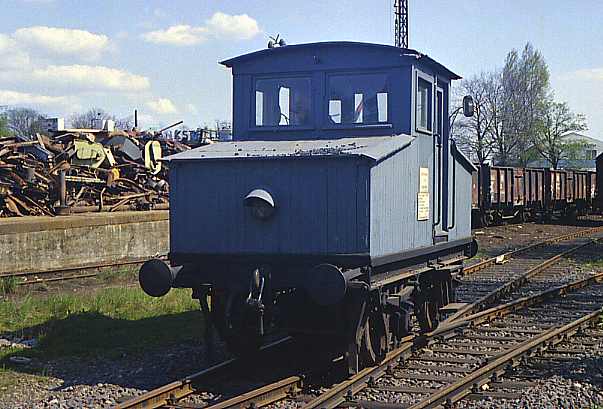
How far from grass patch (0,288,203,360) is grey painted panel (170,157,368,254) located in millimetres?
2100

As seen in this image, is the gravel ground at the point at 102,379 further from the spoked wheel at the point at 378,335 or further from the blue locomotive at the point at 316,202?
the spoked wheel at the point at 378,335

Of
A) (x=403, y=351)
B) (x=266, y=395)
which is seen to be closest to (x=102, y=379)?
(x=266, y=395)

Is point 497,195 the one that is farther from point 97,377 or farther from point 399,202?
point 97,377

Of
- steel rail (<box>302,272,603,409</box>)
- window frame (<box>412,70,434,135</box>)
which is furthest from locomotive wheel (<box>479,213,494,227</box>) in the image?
window frame (<box>412,70,434,135</box>)

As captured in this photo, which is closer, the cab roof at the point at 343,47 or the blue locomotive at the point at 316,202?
the blue locomotive at the point at 316,202

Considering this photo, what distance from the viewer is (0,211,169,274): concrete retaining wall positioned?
1683 centimetres

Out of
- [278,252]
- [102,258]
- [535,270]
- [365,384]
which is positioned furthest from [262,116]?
[102,258]

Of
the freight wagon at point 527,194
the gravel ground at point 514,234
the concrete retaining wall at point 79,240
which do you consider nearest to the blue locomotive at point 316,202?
the concrete retaining wall at point 79,240

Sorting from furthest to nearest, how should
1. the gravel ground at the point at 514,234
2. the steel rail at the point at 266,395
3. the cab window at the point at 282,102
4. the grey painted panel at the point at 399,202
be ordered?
the gravel ground at the point at 514,234
the cab window at the point at 282,102
the grey painted panel at the point at 399,202
the steel rail at the point at 266,395

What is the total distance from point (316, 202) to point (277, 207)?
0.41 metres

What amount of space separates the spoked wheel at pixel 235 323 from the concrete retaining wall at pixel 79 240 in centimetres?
940

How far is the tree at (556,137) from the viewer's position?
2714 inches

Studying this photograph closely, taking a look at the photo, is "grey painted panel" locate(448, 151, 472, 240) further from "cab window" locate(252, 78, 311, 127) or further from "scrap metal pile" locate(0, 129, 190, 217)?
"scrap metal pile" locate(0, 129, 190, 217)

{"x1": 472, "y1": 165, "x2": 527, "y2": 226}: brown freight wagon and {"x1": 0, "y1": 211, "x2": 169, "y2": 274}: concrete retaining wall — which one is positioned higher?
{"x1": 472, "y1": 165, "x2": 527, "y2": 226}: brown freight wagon
